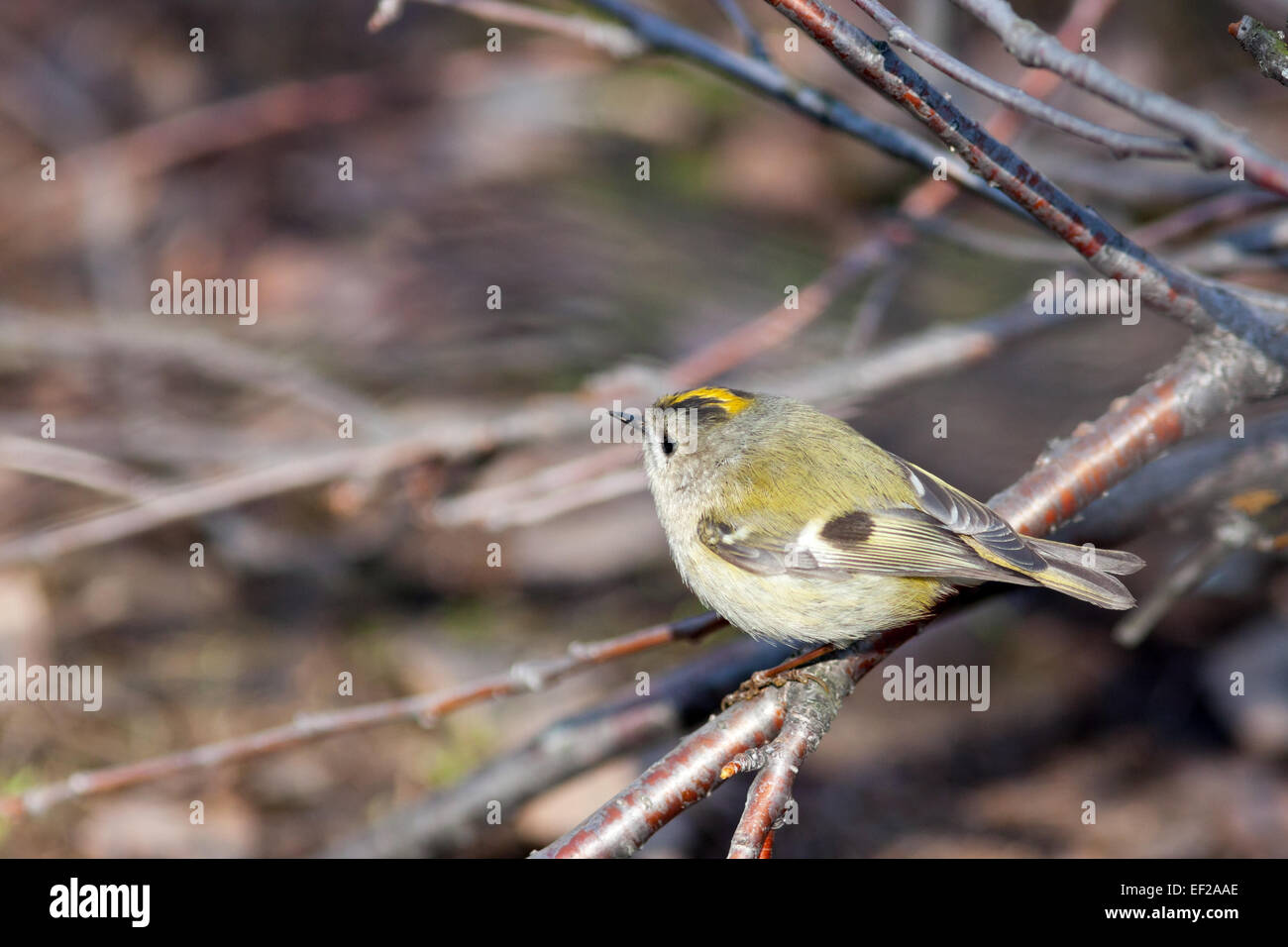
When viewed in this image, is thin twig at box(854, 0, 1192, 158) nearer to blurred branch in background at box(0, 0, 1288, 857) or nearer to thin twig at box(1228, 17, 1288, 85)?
blurred branch in background at box(0, 0, 1288, 857)

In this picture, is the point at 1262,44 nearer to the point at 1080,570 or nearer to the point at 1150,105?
the point at 1150,105

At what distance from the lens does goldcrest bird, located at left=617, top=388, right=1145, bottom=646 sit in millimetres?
1944

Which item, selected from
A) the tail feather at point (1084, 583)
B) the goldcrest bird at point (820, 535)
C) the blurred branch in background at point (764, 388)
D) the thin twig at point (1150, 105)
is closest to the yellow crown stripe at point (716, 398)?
the goldcrest bird at point (820, 535)

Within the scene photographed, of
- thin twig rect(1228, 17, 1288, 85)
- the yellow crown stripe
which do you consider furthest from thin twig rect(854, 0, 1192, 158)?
the yellow crown stripe

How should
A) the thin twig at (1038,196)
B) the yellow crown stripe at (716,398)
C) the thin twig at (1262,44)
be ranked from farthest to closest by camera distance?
the yellow crown stripe at (716,398) → the thin twig at (1038,196) → the thin twig at (1262,44)

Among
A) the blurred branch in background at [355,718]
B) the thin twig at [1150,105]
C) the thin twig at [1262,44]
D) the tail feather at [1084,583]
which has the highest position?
the thin twig at [1262,44]

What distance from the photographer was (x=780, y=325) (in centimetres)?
298

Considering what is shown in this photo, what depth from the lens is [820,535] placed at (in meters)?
2.10

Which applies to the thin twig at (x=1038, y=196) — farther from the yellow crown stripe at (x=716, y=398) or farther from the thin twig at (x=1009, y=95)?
the yellow crown stripe at (x=716, y=398)

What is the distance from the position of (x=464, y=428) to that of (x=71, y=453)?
102cm

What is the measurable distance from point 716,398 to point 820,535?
0.45 metres

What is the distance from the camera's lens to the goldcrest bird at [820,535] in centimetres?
194

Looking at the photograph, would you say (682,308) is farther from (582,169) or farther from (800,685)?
(800,685)

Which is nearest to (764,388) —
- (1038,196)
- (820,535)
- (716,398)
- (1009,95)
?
(716,398)
